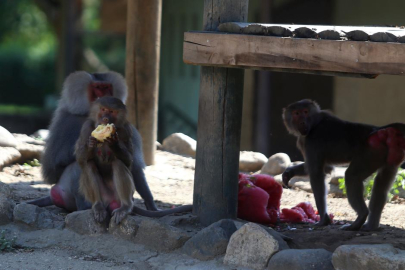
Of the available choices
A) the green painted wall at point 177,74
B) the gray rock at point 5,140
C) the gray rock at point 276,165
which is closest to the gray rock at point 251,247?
the gray rock at point 276,165

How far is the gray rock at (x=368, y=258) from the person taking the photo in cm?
354

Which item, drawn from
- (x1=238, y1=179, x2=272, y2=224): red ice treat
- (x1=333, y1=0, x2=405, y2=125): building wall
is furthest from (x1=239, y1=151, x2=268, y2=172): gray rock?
(x1=238, y1=179, x2=272, y2=224): red ice treat

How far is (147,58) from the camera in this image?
7.30m

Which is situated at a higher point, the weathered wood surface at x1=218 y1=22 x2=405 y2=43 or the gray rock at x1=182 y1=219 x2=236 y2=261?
the weathered wood surface at x1=218 y1=22 x2=405 y2=43

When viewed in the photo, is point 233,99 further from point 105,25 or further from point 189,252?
point 105,25

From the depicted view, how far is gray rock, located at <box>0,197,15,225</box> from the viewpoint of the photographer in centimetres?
480

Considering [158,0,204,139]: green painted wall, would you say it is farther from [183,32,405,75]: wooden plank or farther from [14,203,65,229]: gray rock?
[183,32,405,75]: wooden plank

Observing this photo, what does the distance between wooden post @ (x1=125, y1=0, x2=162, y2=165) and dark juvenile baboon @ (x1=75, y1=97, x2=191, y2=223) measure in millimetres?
2620

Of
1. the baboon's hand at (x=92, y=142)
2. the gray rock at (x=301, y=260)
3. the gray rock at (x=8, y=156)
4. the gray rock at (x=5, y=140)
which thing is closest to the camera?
the gray rock at (x=301, y=260)

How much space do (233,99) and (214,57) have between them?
1.67 feet

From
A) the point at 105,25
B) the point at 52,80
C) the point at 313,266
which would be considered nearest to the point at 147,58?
the point at 313,266

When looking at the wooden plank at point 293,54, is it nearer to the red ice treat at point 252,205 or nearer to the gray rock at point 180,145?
the red ice treat at point 252,205

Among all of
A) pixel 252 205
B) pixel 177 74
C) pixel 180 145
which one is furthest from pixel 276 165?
pixel 177 74

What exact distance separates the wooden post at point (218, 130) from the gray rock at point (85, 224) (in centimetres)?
74
